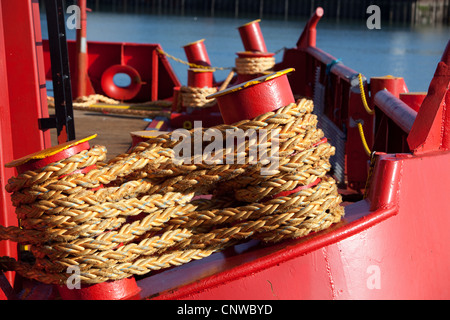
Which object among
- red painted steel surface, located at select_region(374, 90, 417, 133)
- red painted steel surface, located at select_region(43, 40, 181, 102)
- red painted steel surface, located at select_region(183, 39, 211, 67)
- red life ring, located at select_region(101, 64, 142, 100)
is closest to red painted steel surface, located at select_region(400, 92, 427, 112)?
red painted steel surface, located at select_region(374, 90, 417, 133)

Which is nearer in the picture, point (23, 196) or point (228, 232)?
point (23, 196)

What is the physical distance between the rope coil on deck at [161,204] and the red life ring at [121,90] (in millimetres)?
6137

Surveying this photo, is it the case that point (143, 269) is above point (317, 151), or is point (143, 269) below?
below

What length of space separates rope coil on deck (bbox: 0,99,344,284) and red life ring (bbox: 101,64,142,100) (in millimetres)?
6137

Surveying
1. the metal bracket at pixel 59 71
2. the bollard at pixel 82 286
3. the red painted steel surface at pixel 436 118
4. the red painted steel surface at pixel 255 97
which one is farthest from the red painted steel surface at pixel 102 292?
the red painted steel surface at pixel 436 118

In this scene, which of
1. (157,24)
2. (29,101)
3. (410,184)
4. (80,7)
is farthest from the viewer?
(157,24)

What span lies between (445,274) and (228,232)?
0.80m

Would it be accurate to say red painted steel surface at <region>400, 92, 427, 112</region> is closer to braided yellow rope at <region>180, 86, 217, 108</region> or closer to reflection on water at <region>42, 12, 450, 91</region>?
braided yellow rope at <region>180, 86, 217, 108</region>

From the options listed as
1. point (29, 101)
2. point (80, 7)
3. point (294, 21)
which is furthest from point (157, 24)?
point (29, 101)

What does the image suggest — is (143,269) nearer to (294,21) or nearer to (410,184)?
(410,184)

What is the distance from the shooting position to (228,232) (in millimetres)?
1900

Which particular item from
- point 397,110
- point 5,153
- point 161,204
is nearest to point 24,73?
point 5,153

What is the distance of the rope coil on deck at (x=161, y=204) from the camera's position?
1693 mm

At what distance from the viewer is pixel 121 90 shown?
8.02 metres
